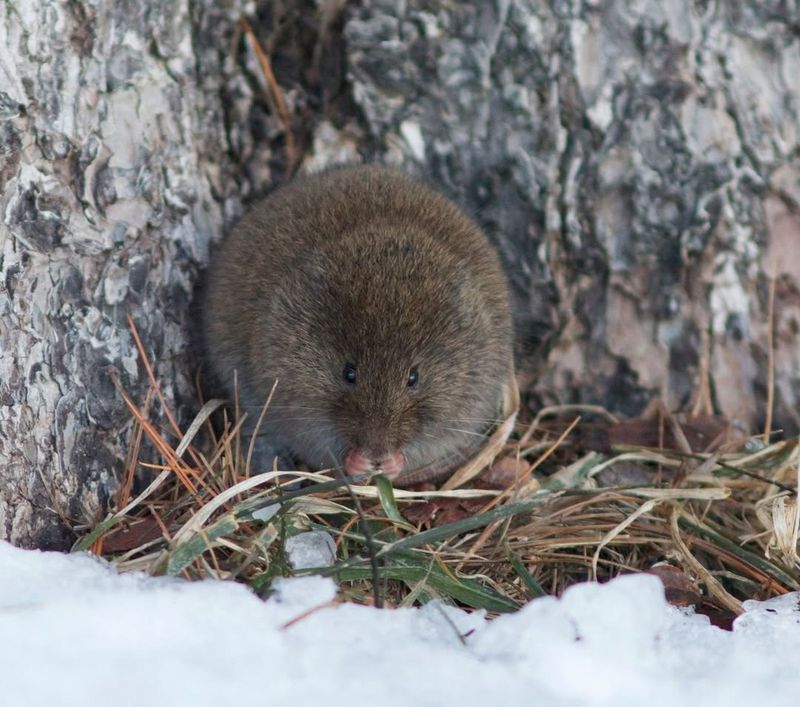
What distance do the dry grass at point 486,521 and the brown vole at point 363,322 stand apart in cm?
18

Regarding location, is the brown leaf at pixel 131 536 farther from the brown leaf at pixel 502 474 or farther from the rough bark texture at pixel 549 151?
the brown leaf at pixel 502 474

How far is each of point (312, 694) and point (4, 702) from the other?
26.1 inches

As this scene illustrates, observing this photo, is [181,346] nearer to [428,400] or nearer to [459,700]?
Result: [428,400]

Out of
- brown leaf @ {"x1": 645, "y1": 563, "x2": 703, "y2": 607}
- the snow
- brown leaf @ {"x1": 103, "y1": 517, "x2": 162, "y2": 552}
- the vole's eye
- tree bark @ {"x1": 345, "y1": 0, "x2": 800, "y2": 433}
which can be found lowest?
brown leaf @ {"x1": 645, "y1": 563, "x2": 703, "y2": 607}

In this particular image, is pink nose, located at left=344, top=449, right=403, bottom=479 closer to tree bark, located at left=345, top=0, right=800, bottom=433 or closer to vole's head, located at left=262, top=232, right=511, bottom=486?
vole's head, located at left=262, top=232, right=511, bottom=486

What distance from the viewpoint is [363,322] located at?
142 inches

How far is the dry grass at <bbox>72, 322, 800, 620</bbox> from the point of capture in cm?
304

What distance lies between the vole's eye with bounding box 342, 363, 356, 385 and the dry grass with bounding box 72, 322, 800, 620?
0.40 m

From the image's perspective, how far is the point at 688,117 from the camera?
4309 mm

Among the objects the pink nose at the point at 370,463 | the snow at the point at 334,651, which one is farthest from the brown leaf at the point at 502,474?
the snow at the point at 334,651

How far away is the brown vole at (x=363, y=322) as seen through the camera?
3613mm

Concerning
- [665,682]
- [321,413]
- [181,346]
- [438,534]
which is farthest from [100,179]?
[665,682]

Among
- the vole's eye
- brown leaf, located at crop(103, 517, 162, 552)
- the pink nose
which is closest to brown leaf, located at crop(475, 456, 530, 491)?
the pink nose

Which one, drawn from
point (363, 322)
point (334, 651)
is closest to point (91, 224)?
point (363, 322)
